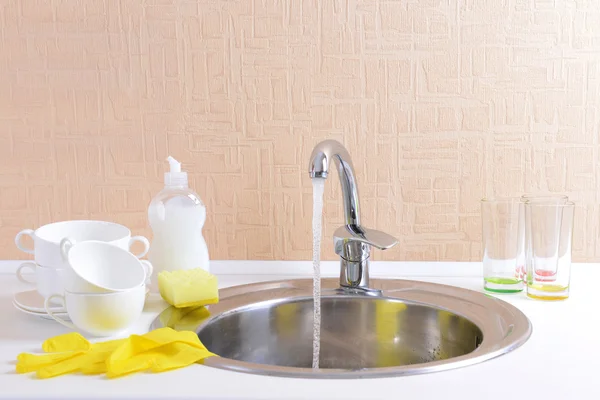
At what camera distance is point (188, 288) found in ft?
3.62

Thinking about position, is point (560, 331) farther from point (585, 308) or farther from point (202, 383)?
point (202, 383)

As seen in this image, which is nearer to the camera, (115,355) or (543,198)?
(115,355)

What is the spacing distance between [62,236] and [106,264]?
0.58 ft

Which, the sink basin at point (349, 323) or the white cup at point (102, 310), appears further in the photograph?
the sink basin at point (349, 323)

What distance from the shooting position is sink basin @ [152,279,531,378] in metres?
1.16

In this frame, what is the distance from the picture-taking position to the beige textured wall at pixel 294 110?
1.32m

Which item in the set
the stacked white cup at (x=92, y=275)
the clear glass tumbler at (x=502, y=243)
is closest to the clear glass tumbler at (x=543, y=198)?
the clear glass tumbler at (x=502, y=243)

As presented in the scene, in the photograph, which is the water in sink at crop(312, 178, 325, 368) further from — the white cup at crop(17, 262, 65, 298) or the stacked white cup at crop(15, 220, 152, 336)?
the white cup at crop(17, 262, 65, 298)

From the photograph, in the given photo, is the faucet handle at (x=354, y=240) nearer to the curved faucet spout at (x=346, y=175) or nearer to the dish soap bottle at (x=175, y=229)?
the curved faucet spout at (x=346, y=175)

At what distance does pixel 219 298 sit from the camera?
1.22 m

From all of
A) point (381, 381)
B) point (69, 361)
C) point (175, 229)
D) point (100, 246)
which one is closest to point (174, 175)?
point (175, 229)

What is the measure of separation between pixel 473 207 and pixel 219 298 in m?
0.54

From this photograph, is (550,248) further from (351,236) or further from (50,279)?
(50,279)

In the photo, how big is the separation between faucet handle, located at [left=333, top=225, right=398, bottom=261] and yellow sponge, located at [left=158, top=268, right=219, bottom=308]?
25cm
